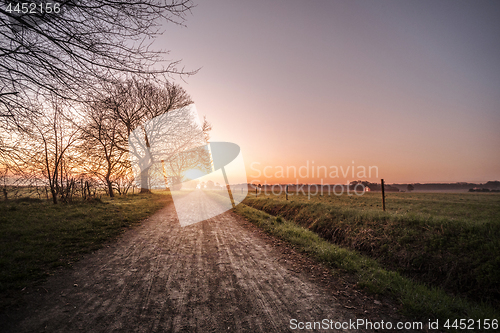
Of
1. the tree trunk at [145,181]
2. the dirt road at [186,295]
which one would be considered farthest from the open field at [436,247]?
the tree trunk at [145,181]

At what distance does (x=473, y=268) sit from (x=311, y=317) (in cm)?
476

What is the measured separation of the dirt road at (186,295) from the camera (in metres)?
3.06

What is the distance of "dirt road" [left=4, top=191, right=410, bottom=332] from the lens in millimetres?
3062

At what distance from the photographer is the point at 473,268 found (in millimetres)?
5039

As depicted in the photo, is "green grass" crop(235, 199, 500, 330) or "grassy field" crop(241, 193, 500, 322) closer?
"green grass" crop(235, 199, 500, 330)

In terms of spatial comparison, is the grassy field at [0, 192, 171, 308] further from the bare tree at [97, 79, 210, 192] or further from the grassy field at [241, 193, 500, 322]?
the bare tree at [97, 79, 210, 192]

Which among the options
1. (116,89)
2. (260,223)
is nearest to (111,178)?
(260,223)

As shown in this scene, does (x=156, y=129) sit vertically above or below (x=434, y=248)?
above

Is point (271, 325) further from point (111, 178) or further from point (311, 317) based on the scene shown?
point (111, 178)

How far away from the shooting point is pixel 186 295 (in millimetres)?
3832

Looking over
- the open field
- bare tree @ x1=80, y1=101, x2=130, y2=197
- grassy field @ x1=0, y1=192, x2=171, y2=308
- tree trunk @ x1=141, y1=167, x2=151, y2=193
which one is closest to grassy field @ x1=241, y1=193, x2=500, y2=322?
the open field

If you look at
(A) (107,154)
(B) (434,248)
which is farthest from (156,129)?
(B) (434,248)

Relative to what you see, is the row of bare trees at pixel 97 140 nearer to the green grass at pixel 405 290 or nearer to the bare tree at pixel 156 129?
the bare tree at pixel 156 129

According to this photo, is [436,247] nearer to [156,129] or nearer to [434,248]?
[434,248]
